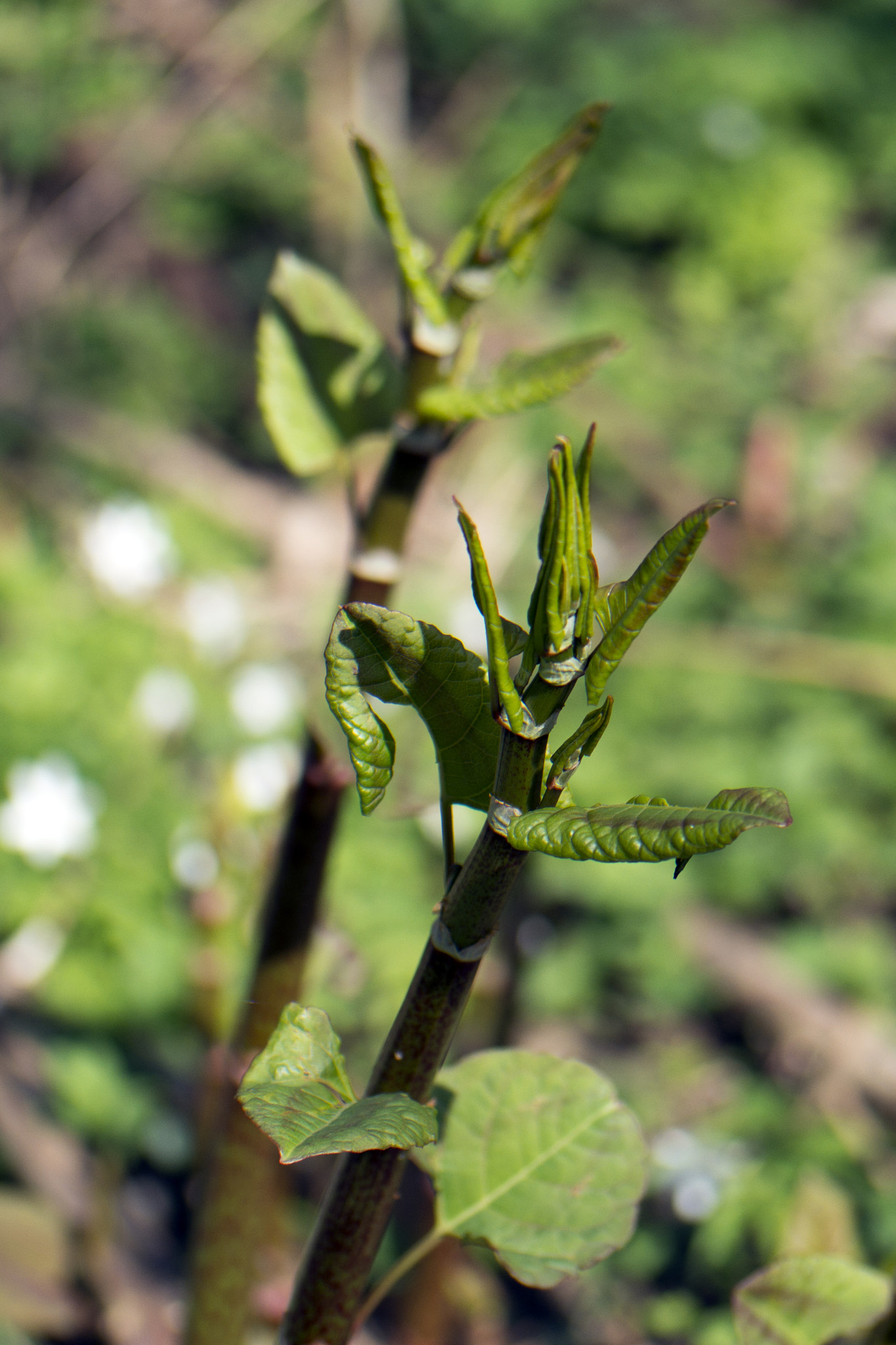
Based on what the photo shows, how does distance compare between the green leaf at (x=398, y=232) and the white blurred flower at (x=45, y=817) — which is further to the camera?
the white blurred flower at (x=45, y=817)

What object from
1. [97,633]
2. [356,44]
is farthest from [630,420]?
[356,44]

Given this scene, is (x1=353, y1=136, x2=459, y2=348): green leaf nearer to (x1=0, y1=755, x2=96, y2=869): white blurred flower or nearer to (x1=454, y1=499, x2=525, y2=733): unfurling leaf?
(x1=454, y1=499, x2=525, y2=733): unfurling leaf

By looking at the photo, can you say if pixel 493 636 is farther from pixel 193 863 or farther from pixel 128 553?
pixel 128 553

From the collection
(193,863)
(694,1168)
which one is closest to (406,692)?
(694,1168)

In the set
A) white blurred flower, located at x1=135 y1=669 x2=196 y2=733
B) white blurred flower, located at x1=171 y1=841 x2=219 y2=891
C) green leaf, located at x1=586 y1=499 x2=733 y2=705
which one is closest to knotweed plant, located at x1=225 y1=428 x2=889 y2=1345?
green leaf, located at x1=586 y1=499 x2=733 y2=705

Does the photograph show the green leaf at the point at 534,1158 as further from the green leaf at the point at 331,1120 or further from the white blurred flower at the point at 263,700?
the white blurred flower at the point at 263,700

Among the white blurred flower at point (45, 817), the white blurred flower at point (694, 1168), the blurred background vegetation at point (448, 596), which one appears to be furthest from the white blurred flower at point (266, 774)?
the white blurred flower at point (694, 1168)
